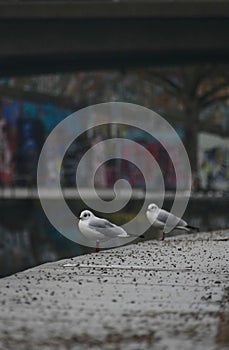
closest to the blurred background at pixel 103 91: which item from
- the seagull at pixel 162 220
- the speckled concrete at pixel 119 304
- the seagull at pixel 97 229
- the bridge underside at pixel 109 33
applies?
the bridge underside at pixel 109 33

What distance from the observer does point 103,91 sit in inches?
3007

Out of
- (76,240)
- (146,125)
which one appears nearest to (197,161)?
(146,125)

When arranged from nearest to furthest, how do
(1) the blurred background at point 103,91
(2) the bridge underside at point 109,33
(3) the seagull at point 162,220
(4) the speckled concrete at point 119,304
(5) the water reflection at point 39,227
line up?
(4) the speckled concrete at point 119,304 < (3) the seagull at point 162,220 < (5) the water reflection at point 39,227 < (1) the blurred background at point 103,91 < (2) the bridge underside at point 109,33

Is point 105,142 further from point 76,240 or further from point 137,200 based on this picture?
point 76,240

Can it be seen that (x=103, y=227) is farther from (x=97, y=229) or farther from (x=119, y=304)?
(x=119, y=304)

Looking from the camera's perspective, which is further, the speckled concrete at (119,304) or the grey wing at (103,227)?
the grey wing at (103,227)

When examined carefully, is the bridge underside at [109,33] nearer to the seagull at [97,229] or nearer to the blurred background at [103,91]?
the blurred background at [103,91]

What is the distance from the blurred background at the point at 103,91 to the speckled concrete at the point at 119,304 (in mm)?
12748

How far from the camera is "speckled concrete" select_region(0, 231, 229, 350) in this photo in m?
10.6

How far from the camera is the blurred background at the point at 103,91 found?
42.5 meters

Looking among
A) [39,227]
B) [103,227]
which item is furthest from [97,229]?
[39,227]

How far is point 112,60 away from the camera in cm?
4938

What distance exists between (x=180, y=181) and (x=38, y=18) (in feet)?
88.1

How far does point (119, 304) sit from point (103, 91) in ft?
210
